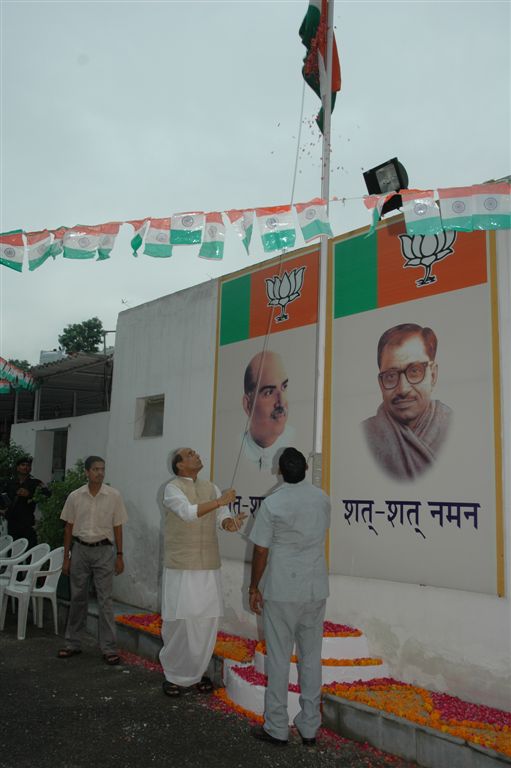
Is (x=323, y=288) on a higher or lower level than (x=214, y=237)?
lower

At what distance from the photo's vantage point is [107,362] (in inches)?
415

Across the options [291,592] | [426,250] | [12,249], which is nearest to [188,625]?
[291,592]

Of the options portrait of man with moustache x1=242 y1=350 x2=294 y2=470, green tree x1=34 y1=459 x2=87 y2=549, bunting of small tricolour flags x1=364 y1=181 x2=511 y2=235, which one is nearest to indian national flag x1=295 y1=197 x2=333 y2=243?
bunting of small tricolour flags x1=364 y1=181 x2=511 y2=235

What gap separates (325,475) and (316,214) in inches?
88.0

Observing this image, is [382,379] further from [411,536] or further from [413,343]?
[411,536]

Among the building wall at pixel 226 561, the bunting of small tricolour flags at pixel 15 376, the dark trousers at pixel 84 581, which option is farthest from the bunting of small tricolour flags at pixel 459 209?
the bunting of small tricolour flags at pixel 15 376

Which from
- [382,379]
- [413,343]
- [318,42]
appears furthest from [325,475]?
[318,42]

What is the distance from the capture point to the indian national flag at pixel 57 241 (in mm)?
6219

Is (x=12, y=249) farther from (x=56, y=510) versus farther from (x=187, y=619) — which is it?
(x=187, y=619)

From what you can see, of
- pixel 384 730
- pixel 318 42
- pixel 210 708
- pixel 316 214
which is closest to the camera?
pixel 384 730

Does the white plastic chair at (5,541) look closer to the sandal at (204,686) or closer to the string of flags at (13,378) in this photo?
the string of flags at (13,378)

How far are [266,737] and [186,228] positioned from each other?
4.07m

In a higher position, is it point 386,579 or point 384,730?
point 386,579

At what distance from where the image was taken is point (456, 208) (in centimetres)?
457
